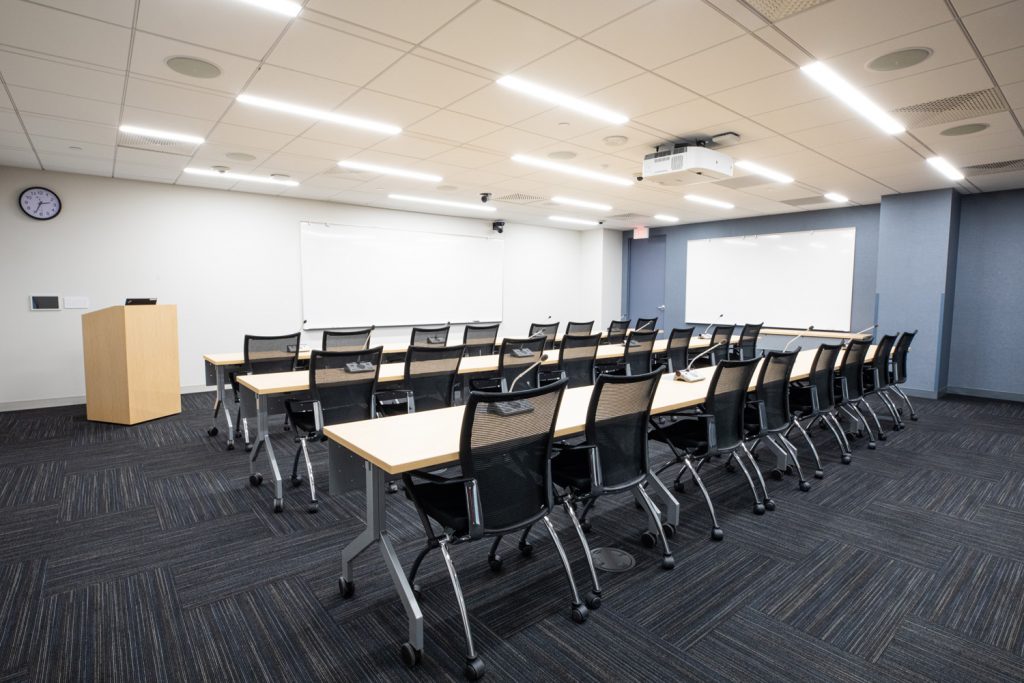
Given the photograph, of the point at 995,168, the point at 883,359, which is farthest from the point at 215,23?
the point at 995,168

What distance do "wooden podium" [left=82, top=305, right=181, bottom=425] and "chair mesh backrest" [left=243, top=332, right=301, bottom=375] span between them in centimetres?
168

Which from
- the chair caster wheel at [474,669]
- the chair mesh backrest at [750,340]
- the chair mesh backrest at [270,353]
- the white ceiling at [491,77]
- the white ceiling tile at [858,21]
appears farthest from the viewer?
the chair mesh backrest at [750,340]

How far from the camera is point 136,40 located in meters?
2.74

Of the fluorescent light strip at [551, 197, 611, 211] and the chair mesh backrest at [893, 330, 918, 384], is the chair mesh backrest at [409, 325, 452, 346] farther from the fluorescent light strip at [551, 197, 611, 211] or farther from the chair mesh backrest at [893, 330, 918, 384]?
the chair mesh backrest at [893, 330, 918, 384]

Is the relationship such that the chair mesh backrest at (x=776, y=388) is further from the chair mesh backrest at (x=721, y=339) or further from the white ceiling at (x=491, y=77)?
the chair mesh backrest at (x=721, y=339)

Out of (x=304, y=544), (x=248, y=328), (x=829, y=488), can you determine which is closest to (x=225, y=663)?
(x=304, y=544)

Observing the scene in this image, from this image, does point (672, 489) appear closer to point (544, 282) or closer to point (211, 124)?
point (211, 124)

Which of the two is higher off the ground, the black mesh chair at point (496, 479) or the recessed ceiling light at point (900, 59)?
the recessed ceiling light at point (900, 59)

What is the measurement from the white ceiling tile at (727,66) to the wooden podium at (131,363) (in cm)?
538

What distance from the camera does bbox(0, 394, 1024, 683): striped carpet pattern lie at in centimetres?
191

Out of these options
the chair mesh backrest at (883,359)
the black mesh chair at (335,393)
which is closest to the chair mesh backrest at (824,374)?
the chair mesh backrest at (883,359)

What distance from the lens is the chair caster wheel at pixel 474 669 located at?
180 cm

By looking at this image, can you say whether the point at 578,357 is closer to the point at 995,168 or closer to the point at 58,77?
the point at 58,77

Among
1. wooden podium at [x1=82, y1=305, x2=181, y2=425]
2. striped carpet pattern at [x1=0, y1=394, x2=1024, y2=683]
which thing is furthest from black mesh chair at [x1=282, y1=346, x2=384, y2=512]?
wooden podium at [x1=82, y1=305, x2=181, y2=425]
